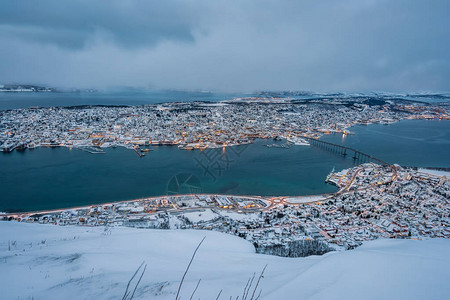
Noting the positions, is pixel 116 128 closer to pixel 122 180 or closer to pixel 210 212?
pixel 122 180

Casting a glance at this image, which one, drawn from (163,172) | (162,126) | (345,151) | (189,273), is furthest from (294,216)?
(162,126)

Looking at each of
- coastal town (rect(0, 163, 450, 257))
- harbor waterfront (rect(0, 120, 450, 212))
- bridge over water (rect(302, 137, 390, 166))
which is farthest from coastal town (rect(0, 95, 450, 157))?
coastal town (rect(0, 163, 450, 257))

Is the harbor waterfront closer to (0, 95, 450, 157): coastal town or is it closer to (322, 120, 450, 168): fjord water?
(322, 120, 450, 168): fjord water

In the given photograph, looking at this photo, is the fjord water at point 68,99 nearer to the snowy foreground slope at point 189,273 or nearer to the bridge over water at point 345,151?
the bridge over water at point 345,151

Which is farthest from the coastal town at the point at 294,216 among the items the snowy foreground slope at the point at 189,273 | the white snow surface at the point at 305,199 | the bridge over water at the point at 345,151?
the bridge over water at the point at 345,151

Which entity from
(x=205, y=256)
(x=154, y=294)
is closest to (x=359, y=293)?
(x=154, y=294)

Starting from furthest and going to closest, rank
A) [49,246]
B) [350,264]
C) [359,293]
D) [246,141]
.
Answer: [246,141] → [49,246] → [350,264] → [359,293]
